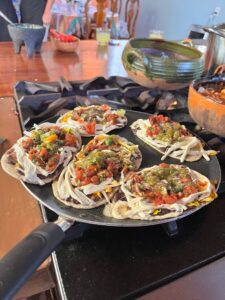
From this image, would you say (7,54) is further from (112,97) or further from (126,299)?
(126,299)

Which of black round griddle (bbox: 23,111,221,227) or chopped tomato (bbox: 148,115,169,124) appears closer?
black round griddle (bbox: 23,111,221,227)

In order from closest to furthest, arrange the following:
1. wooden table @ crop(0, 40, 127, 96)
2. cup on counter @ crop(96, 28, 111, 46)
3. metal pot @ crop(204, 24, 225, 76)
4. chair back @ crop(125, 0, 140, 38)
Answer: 1. metal pot @ crop(204, 24, 225, 76)
2. wooden table @ crop(0, 40, 127, 96)
3. cup on counter @ crop(96, 28, 111, 46)
4. chair back @ crop(125, 0, 140, 38)

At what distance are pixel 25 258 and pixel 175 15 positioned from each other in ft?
13.5

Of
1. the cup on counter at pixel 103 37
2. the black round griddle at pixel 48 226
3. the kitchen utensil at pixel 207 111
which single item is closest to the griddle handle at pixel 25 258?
the black round griddle at pixel 48 226

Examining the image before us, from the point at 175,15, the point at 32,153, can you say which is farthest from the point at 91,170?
the point at 175,15

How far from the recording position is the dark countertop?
500mm

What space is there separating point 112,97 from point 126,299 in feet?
2.38

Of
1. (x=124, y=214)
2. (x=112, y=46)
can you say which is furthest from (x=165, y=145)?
(x=112, y=46)

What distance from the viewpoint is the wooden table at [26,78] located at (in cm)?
58

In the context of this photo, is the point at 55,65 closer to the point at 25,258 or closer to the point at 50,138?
the point at 50,138

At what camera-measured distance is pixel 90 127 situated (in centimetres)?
85

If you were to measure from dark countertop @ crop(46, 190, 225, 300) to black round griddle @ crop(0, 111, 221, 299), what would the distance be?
45 mm

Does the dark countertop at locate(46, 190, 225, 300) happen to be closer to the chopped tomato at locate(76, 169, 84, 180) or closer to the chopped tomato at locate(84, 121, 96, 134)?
the chopped tomato at locate(76, 169, 84, 180)

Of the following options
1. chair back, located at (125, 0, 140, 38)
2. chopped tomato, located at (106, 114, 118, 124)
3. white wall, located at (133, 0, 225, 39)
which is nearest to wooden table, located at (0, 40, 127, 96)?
chopped tomato, located at (106, 114, 118, 124)
